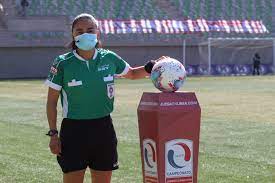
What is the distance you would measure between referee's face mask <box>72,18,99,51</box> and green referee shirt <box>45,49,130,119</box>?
14cm

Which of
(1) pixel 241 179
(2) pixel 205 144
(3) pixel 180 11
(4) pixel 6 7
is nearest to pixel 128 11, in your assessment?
(3) pixel 180 11

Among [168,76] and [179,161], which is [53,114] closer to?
[168,76]

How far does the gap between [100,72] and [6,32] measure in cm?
4661

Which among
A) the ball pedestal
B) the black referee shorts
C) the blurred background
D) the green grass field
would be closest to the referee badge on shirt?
the black referee shorts

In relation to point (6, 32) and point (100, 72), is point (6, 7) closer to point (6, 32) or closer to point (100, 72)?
point (6, 32)

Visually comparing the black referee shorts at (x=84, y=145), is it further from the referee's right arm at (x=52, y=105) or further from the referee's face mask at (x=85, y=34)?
the referee's face mask at (x=85, y=34)

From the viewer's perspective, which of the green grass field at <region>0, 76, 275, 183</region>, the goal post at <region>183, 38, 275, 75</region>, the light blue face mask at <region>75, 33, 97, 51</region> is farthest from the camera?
the goal post at <region>183, 38, 275, 75</region>

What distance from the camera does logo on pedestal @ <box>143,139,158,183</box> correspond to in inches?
217

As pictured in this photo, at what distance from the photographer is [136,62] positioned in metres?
56.0

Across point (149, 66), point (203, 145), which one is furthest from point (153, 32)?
point (149, 66)

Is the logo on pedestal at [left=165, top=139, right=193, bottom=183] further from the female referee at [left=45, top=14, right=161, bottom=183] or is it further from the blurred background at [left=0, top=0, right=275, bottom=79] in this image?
the blurred background at [left=0, top=0, right=275, bottom=79]

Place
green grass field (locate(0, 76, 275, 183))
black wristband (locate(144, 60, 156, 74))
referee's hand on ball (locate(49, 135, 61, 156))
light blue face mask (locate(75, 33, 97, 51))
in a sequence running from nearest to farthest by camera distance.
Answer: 1. light blue face mask (locate(75, 33, 97, 51))
2. referee's hand on ball (locate(49, 135, 61, 156))
3. black wristband (locate(144, 60, 156, 74))
4. green grass field (locate(0, 76, 275, 183))

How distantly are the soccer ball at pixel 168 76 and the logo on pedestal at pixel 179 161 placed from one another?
0.45 meters

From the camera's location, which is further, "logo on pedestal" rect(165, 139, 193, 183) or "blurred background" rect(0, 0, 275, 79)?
"blurred background" rect(0, 0, 275, 79)
